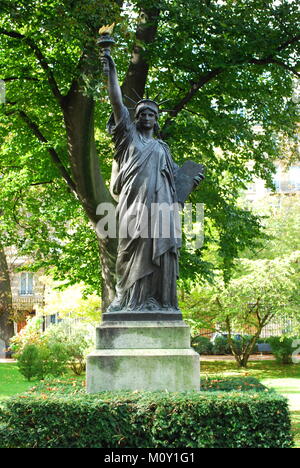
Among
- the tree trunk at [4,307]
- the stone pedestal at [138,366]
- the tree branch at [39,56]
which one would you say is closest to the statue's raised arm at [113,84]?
the stone pedestal at [138,366]

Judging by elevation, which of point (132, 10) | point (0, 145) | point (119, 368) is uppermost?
point (132, 10)

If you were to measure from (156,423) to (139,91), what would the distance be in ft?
32.2

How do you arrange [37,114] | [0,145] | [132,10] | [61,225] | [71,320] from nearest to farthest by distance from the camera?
[132,10] → [37,114] → [0,145] → [61,225] → [71,320]

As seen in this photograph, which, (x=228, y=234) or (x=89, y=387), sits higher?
(x=228, y=234)

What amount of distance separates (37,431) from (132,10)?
10.4 meters

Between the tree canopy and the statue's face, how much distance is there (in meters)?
2.56

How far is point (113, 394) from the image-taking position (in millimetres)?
7016

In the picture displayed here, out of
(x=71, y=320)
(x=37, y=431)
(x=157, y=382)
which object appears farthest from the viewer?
(x=71, y=320)

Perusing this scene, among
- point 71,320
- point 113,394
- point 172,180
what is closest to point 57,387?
point 113,394

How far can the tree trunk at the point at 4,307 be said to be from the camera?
33188mm

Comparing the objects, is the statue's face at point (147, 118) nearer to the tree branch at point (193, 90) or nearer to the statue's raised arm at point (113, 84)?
the statue's raised arm at point (113, 84)

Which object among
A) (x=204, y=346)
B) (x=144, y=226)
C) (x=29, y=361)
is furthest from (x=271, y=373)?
(x=144, y=226)

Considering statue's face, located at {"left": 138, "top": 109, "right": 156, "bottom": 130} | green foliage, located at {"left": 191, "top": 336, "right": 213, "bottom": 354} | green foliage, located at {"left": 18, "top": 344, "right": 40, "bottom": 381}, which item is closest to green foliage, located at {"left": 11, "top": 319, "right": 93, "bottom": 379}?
green foliage, located at {"left": 18, "top": 344, "right": 40, "bottom": 381}

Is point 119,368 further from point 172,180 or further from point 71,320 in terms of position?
point 71,320
